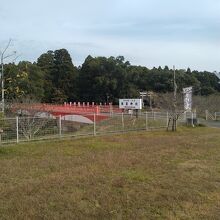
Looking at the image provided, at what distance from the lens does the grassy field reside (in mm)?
6242

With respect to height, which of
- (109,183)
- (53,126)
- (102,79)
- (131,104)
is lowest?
A: (109,183)

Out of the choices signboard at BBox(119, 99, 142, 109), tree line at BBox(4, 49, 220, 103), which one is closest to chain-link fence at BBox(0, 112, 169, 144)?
signboard at BBox(119, 99, 142, 109)

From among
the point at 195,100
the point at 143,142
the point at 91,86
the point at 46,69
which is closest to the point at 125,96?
the point at 91,86

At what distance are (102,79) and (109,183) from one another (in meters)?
62.1

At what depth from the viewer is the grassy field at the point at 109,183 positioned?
624 centimetres

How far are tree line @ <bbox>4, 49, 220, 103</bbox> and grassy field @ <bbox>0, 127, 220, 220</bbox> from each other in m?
50.8

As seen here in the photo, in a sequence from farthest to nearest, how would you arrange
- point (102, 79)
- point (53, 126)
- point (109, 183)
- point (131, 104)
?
point (102, 79) → point (131, 104) → point (53, 126) → point (109, 183)

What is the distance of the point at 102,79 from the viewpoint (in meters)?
69.8

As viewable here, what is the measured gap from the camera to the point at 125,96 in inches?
2751

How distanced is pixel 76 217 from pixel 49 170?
3.74 m

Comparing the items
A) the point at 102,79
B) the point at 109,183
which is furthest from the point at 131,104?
the point at 102,79

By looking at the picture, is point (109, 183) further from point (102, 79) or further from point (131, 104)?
point (102, 79)

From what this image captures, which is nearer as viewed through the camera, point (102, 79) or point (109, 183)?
point (109, 183)

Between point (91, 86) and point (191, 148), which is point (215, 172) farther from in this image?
point (91, 86)
